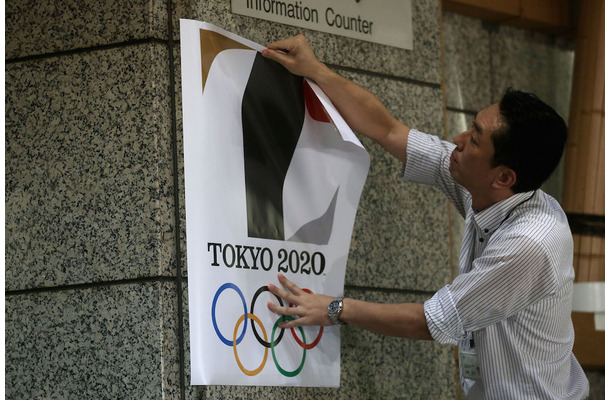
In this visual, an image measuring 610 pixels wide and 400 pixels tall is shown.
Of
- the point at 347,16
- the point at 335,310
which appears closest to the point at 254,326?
the point at 335,310

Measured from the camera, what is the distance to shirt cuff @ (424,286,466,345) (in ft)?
12.3

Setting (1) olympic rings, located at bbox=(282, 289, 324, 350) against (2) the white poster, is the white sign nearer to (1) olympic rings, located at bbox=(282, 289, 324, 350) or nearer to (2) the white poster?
(2) the white poster

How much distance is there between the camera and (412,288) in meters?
4.55

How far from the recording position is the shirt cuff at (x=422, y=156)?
13.9ft

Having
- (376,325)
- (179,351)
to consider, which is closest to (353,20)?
(376,325)

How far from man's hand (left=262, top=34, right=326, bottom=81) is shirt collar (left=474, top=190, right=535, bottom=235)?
0.85m

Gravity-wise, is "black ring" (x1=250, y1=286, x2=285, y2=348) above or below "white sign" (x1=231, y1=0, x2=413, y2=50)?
below

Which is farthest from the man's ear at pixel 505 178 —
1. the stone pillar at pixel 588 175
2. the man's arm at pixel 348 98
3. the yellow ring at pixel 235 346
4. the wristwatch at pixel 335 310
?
the stone pillar at pixel 588 175

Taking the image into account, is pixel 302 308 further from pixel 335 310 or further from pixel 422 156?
pixel 422 156

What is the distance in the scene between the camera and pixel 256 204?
393 centimetres

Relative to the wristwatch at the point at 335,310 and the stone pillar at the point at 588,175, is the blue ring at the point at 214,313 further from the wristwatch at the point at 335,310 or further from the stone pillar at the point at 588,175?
the stone pillar at the point at 588,175

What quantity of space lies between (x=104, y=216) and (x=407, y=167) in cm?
125

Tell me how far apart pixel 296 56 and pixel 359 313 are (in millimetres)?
1024

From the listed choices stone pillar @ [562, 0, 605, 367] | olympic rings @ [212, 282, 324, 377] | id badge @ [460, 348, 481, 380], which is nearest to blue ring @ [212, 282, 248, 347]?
olympic rings @ [212, 282, 324, 377]
